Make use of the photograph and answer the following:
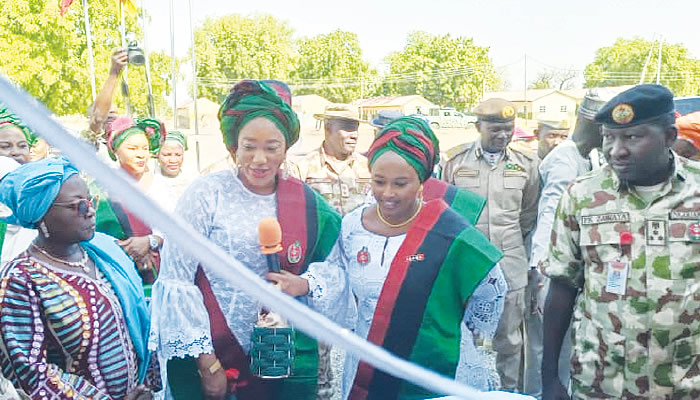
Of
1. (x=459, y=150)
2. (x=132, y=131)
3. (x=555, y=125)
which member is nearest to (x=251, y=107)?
(x=132, y=131)

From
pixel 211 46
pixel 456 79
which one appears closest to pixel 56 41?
pixel 211 46

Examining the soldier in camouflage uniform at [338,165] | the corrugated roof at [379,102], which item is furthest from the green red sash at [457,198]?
the corrugated roof at [379,102]

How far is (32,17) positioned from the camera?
11.9 metres

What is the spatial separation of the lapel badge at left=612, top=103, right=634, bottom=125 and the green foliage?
982 cm

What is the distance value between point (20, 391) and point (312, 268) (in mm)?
985

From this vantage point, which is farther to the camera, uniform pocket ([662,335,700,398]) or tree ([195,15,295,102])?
tree ([195,15,295,102])

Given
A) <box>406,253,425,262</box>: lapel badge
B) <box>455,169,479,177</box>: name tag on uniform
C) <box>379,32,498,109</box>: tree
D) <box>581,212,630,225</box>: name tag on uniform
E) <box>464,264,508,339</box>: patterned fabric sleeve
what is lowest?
<box>464,264,508,339</box>: patterned fabric sleeve

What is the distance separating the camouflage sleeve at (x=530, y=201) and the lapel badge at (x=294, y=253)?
7.26 feet

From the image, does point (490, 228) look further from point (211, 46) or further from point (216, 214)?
point (211, 46)

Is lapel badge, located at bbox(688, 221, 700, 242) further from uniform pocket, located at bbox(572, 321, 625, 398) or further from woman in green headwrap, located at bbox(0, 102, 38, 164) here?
woman in green headwrap, located at bbox(0, 102, 38, 164)

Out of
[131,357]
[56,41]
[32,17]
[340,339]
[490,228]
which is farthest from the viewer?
Answer: [56,41]

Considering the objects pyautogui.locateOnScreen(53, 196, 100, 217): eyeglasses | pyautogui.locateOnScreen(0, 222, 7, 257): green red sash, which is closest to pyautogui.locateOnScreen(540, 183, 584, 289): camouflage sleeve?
pyautogui.locateOnScreen(53, 196, 100, 217): eyeglasses

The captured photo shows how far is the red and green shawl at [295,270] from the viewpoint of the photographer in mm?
2316

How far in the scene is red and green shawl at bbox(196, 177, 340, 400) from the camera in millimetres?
2316
